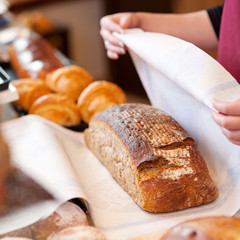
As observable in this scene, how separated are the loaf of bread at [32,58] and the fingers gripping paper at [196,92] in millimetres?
558

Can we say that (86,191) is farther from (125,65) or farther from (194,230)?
(125,65)

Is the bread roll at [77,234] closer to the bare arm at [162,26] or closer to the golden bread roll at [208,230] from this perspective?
the golden bread roll at [208,230]

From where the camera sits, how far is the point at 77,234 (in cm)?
70

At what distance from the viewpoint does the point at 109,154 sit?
104cm

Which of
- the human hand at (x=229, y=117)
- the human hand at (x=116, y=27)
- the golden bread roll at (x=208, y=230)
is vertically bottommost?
the golden bread roll at (x=208, y=230)

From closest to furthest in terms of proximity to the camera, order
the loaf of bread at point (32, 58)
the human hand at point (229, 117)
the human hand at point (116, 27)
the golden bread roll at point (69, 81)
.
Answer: the human hand at point (229, 117) → the human hand at point (116, 27) → the golden bread roll at point (69, 81) → the loaf of bread at point (32, 58)

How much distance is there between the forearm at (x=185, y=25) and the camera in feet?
4.25

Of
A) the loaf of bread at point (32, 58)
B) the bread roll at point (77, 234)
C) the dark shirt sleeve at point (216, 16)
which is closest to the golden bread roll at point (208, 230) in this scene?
the bread roll at point (77, 234)

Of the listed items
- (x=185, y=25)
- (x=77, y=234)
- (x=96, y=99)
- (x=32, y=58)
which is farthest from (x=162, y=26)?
(x=77, y=234)

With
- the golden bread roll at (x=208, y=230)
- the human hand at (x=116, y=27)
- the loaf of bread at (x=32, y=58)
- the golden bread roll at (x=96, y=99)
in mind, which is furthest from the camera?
the loaf of bread at (x=32, y=58)

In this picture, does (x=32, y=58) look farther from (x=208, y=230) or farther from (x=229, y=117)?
(x=208, y=230)

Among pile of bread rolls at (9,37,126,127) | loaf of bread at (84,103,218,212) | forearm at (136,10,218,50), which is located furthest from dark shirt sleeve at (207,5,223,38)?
loaf of bread at (84,103,218,212)

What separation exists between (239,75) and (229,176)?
25 centimetres

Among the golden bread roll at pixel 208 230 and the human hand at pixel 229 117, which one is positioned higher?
the human hand at pixel 229 117
